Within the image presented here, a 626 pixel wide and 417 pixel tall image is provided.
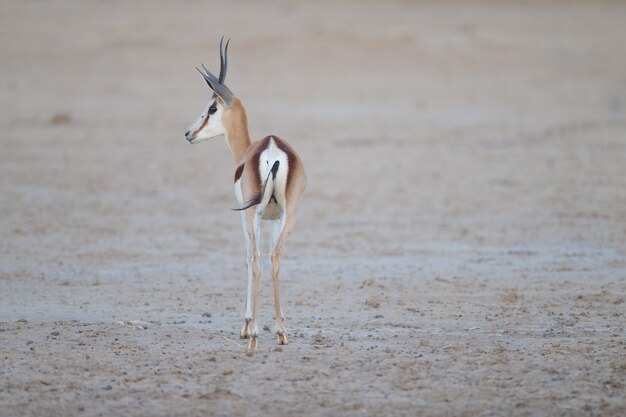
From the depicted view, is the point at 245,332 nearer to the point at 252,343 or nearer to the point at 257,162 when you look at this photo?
the point at 252,343

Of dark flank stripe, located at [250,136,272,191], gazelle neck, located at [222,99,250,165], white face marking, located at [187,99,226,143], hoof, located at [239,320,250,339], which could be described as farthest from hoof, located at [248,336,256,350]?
white face marking, located at [187,99,226,143]

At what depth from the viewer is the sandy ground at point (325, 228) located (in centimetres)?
696

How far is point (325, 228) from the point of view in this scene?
45.1ft

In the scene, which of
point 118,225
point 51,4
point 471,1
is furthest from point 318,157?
point 471,1

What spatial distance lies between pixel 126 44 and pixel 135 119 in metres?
9.65

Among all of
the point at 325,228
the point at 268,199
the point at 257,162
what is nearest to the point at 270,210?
the point at 268,199

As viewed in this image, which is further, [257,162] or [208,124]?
[208,124]

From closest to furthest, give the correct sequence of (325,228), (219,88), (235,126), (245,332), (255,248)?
(255,248) < (245,332) < (219,88) < (235,126) < (325,228)

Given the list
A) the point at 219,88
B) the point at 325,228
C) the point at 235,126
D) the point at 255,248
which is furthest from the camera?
the point at 325,228

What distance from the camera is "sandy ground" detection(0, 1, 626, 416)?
274 inches

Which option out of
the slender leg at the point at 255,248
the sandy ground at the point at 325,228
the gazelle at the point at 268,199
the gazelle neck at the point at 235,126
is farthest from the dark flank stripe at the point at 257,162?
the sandy ground at the point at 325,228

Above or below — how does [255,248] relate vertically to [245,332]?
above

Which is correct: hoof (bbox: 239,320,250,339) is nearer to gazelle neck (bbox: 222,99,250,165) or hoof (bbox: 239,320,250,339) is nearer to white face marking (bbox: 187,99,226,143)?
gazelle neck (bbox: 222,99,250,165)

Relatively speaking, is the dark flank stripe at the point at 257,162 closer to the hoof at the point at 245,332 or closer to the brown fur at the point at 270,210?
the brown fur at the point at 270,210
